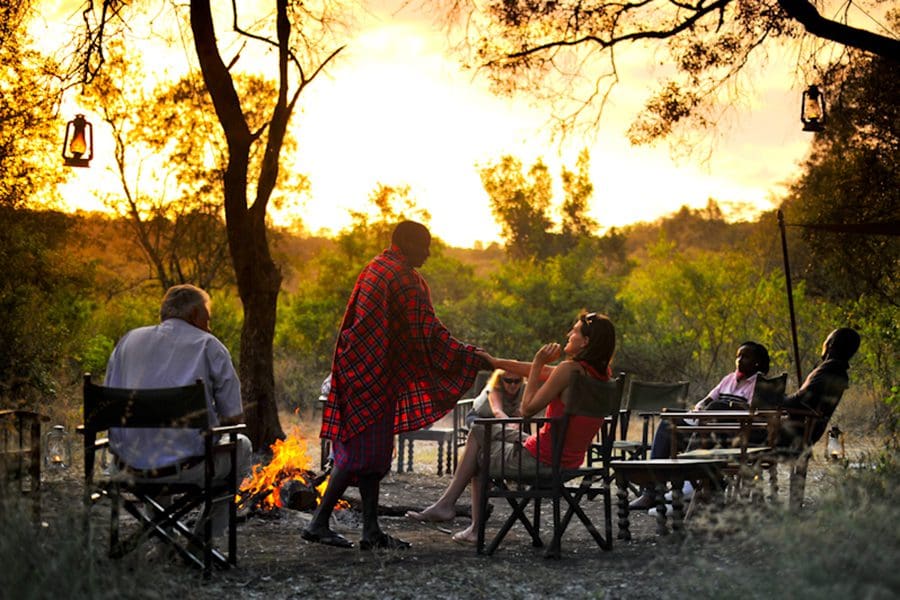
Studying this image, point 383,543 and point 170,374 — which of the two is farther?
point 383,543

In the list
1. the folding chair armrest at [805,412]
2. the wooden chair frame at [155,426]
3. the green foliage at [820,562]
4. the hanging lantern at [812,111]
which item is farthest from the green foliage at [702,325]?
the wooden chair frame at [155,426]

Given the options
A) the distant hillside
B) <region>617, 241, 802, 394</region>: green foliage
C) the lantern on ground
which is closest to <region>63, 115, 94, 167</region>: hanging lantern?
the lantern on ground

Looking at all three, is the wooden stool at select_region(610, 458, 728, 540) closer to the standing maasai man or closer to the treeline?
the standing maasai man

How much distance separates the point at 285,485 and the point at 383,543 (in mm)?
1770

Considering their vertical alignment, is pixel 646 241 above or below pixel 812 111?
above

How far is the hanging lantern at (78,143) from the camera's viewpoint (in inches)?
384

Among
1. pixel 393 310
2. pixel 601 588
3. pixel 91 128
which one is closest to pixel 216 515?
pixel 393 310

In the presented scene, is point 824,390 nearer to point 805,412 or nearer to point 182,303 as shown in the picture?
point 805,412

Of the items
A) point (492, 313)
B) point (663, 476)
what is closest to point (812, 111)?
point (663, 476)

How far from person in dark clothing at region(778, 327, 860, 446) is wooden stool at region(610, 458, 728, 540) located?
95 cm

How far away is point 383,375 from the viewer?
6371mm

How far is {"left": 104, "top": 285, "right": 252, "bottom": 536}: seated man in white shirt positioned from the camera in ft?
18.3

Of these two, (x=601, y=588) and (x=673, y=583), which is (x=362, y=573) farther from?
(x=673, y=583)

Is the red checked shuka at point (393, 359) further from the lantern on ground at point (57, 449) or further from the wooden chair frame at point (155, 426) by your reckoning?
the lantern on ground at point (57, 449)
